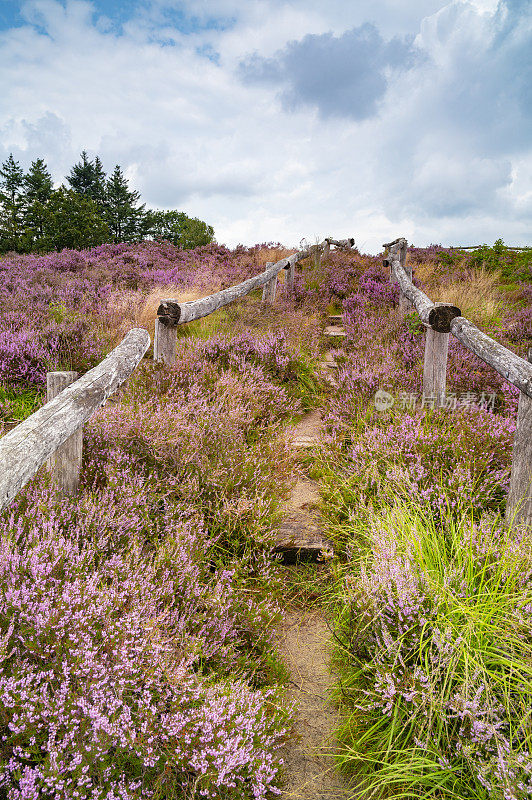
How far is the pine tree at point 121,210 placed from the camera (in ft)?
112

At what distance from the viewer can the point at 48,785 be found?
4.71 ft

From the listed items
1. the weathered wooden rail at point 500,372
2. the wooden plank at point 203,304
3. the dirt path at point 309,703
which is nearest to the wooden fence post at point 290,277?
the wooden plank at point 203,304

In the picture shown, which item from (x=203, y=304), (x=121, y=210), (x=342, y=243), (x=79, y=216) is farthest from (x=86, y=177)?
(x=203, y=304)

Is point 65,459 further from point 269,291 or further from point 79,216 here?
point 79,216

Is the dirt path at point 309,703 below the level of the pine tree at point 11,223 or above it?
below

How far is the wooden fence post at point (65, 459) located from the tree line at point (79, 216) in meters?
18.1

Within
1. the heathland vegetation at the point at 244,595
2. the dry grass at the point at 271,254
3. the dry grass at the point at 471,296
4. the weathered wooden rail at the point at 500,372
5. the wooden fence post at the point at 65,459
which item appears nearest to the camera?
the heathland vegetation at the point at 244,595

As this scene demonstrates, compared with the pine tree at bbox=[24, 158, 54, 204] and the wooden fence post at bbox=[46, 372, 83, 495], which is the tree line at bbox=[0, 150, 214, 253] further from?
the wooden fence post at bbox=[46, 372, 83, 495]

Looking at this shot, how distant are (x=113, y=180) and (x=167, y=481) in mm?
36456

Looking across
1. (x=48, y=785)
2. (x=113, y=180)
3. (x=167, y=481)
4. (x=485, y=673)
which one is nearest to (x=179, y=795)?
(x=48, y=785)

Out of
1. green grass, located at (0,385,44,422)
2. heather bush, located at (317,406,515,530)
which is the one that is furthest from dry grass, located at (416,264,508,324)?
green grass, located at (0,385,44,422)

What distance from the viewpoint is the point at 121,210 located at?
3391cm

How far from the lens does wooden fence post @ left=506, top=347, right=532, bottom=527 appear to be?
9.82 ft

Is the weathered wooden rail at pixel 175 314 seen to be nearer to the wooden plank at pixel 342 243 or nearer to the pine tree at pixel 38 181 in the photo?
the wooden plank at pixel 342 243
